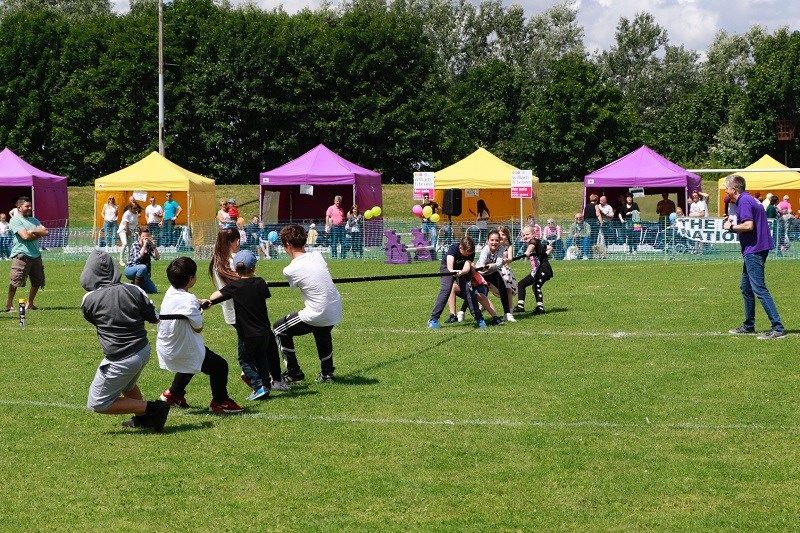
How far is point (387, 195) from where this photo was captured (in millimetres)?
60094

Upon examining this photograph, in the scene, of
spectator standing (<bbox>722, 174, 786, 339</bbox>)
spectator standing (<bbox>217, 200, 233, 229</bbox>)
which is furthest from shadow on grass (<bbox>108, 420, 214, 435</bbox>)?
spectator standing (<bbox>217, 200, 233, 229</bbox>)

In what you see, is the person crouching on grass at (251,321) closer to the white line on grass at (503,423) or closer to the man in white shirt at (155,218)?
A: the white line on grass at (503,423)

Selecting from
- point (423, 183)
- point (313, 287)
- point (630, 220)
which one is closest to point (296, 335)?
point (313, 287)

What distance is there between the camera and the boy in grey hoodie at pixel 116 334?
9195mm

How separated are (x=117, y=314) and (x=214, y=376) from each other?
1.28 meters

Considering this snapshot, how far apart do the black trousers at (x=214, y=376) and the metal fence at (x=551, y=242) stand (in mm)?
21054

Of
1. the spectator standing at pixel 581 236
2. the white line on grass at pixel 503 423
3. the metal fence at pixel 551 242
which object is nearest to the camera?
the white line on grass at pixel 503 423

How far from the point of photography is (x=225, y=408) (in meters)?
10.2

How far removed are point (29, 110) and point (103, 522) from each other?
61.5 metres

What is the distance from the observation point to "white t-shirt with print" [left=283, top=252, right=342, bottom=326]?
443 inches

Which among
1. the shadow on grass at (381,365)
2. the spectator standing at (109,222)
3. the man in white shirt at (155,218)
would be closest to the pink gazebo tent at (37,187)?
the spectator standing at (109,222)

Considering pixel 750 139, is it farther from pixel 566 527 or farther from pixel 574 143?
pixel 566 527

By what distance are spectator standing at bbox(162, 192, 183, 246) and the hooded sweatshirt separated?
25931 mm

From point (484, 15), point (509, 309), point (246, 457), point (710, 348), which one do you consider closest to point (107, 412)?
point (246, 457)
